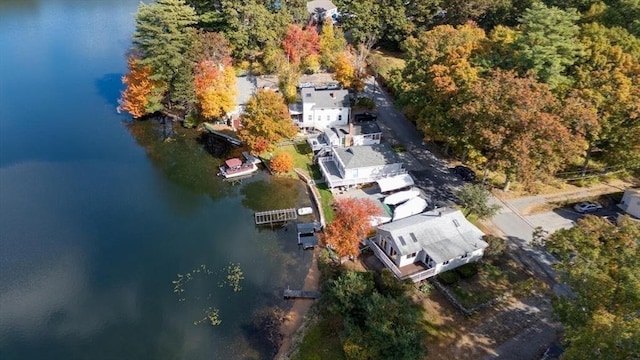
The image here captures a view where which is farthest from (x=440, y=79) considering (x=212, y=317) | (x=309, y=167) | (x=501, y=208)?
(x=212, y=317)

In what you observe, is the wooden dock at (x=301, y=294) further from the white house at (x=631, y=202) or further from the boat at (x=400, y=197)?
the white house at (x=631, y=202)

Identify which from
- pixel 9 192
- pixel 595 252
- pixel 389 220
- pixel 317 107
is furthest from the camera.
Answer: pixel 317 107

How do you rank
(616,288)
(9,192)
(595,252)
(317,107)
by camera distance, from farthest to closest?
(317,107)
(9,192)
(595,252)
(616,288)

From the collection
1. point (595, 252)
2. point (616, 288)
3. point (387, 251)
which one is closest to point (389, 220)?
point (387, 251)

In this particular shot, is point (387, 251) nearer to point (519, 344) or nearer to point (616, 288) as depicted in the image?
point (519, 344)

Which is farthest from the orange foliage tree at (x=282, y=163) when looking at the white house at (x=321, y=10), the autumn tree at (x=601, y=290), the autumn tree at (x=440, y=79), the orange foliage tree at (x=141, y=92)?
the white house at (x=321, y=10)

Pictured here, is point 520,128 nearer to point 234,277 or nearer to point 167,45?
point 234,277
